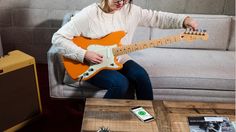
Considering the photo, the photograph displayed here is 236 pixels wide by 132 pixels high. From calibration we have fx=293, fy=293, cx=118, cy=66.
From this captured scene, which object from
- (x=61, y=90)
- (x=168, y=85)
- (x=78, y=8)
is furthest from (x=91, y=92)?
(x=78, y=8)

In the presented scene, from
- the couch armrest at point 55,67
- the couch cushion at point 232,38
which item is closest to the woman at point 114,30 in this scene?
the couch armrest at point 55,67

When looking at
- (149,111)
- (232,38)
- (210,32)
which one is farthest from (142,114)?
(232,38)

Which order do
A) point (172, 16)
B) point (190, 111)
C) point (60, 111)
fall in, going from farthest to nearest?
point (60, 111) → point (172, 16) → point (190, 111)

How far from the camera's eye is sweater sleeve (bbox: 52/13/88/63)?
1.68 metres

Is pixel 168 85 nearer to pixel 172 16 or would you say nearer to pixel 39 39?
pixel 172 16

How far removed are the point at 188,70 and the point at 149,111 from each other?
2.01 ft

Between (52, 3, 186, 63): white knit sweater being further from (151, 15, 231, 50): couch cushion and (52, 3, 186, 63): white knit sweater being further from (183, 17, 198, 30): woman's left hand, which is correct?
(151, 15, 231, 50): couch cushion

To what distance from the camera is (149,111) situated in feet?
4.60

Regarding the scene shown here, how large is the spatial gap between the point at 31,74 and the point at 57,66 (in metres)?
0.17

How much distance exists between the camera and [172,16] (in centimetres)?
182

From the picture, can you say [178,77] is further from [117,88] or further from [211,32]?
[211,32]

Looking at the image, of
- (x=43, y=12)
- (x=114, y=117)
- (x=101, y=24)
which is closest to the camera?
(x=114, y=117)

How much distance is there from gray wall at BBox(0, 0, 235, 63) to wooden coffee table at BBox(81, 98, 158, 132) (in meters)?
1.25

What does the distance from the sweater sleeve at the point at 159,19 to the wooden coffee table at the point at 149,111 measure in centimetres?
58
